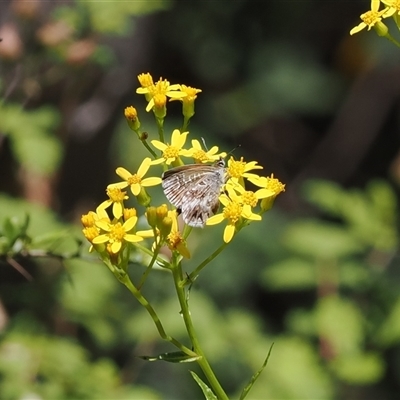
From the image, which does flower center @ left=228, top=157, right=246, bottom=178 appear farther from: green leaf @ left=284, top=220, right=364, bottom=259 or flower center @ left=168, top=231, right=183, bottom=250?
green leaf @ left=284, top=220, right=364, bottom=259

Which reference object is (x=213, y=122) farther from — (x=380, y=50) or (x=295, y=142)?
(x=380, y=50)

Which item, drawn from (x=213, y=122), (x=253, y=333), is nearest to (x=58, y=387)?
(x=253, y=333)

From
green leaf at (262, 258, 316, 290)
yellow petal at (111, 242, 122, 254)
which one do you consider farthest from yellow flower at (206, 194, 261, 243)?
green leaf at (262, 258, 316, 290)

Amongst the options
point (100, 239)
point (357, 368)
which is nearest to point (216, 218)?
point (100, 239)

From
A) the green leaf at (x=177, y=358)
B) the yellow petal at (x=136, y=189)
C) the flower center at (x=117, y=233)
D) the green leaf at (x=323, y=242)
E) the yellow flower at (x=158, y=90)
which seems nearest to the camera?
the green leaf at (x=177, y=358)

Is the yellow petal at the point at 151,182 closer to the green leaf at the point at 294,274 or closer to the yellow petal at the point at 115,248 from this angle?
the yellow petal at the point at 115,248

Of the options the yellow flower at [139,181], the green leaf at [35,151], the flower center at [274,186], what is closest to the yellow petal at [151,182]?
the yellow flower at [139,181]

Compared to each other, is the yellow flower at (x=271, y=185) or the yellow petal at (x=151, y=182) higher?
the yellow flower at (x=271, y=185)
